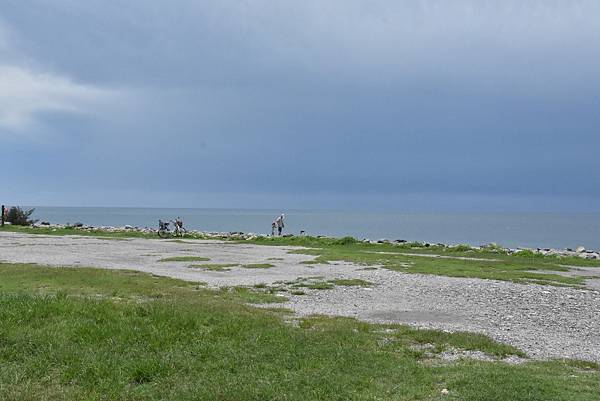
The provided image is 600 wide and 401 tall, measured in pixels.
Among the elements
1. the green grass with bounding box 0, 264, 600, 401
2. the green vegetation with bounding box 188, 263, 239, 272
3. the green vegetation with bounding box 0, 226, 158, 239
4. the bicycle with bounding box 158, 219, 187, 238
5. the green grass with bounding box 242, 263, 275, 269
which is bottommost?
the green grass with bounding box 0, 264, 600, 401

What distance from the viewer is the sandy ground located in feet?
45.6

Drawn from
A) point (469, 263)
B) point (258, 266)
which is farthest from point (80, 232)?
point (469, 263)

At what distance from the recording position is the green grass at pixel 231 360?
328 inches

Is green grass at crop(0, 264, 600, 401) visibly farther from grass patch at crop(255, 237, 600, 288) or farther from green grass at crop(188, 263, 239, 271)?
grass patch at crop(255, 237, 600, 288)

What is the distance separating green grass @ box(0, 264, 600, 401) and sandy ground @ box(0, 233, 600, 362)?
188cm

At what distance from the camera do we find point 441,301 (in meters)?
19.0

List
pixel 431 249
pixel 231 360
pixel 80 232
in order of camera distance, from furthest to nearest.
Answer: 1. pixel 80 232
2. pixel 431 249
3. pixel 231 360

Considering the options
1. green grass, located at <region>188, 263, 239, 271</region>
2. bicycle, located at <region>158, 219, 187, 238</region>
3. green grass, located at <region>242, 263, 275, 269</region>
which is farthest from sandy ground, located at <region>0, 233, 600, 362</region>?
bicycle, located at <region>158, 219, 187, 238</region>

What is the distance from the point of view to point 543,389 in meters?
8.49

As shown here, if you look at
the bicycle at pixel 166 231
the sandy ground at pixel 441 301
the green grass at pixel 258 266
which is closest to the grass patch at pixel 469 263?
the sandy ground at pixel 441 301

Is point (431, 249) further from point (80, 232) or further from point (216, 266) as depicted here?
point (80, 232)

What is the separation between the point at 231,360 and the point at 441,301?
35.9 ft

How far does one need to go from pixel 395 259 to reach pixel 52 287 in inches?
846

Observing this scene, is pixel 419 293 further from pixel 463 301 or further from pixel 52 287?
pixel 52 287
